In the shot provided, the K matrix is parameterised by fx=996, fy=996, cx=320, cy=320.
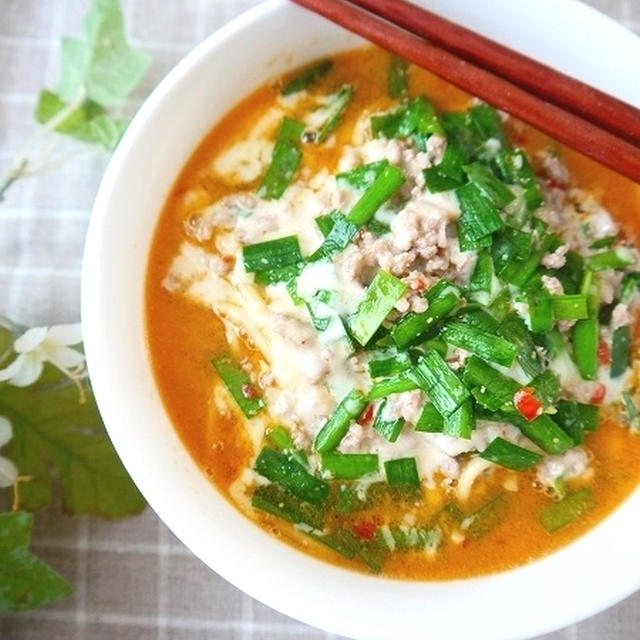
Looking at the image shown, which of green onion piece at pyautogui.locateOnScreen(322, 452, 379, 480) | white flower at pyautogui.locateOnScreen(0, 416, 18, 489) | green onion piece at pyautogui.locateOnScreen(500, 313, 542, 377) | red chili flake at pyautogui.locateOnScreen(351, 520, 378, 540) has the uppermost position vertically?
green onion piece at pyautogui.locateOnScreen(500, 313, 542, 377)

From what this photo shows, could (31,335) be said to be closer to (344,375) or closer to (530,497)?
(344,375)

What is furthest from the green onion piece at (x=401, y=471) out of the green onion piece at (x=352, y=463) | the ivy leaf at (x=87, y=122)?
the ivy leaf at (x=87, y=122)

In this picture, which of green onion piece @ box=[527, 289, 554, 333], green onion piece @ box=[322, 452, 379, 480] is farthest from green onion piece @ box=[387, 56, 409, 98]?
green onion piece @ box=[322, 452, 379, 480]

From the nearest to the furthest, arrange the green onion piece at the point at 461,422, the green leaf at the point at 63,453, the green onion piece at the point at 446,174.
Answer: the green onion piece at the point at 461,422 → the green onion piece at the point at 446,174 → the green leaf at the point at 63,453

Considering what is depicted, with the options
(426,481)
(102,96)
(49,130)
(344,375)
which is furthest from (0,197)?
(426,481)

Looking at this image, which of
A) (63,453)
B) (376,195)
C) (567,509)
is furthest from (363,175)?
(63,453)

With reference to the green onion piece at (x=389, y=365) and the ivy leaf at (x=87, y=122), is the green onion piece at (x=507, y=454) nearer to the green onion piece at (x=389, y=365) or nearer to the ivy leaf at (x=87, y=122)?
the green onion piece at (x=389, y=365)

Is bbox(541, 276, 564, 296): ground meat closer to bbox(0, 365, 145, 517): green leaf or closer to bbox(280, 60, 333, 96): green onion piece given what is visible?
bbox(280, 60, 333, 96): green onion piece
